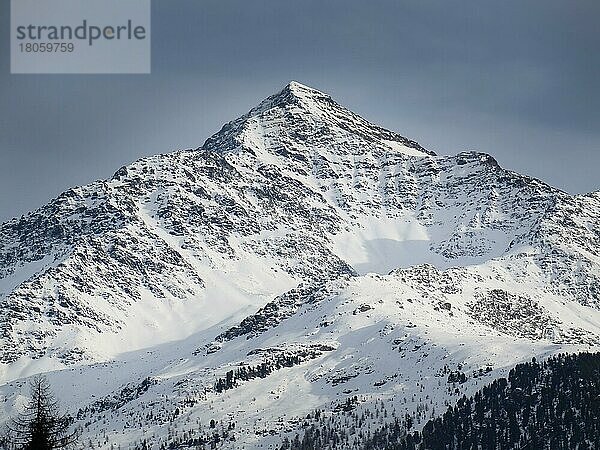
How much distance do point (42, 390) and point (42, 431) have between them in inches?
116

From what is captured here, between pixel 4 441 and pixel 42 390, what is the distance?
6.23m

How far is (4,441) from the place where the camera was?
200ft

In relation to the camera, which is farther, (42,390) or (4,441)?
(4,441)

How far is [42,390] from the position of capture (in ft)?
187

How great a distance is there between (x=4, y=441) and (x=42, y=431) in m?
3.95

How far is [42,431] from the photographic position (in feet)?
191
